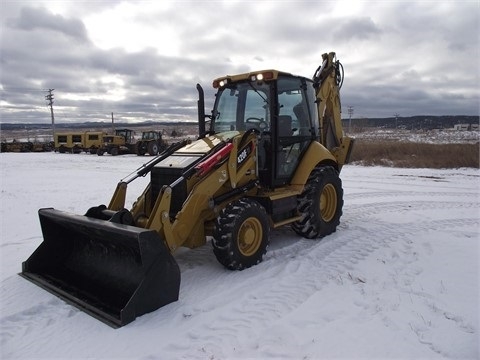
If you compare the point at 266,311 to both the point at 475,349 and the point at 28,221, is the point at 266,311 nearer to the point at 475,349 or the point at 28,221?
the point at 475,349

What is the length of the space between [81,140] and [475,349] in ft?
116

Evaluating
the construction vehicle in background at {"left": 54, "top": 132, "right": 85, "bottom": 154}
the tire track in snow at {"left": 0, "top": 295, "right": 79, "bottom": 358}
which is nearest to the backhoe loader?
the tire track in snow at {"left": 0, "top": 295, "right": 79, "bottom": 358}

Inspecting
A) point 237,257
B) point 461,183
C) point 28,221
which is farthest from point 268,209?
point 461,183

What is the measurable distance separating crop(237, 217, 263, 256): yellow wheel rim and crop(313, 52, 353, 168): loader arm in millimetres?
2853

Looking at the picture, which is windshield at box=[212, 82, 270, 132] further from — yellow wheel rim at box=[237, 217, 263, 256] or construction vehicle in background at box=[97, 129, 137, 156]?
construction vehicle in background at box=[97, 129, 137, 156]

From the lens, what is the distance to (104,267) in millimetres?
4680

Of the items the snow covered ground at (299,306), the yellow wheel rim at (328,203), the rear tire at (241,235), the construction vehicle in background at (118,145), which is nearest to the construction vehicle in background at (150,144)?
the construction vehicle in background at (118,145)

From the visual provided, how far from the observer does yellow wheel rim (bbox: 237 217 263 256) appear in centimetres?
511

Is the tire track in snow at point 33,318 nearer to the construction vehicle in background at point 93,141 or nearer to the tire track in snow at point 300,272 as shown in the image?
the tire track in snow at point 300,272

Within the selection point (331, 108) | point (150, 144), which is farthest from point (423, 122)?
point (331, 108)

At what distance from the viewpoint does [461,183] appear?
13.1m

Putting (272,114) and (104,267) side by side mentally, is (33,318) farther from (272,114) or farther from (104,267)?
(272,114)

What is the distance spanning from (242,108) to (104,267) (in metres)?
3.14

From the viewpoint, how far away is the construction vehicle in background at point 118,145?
3172 cm
